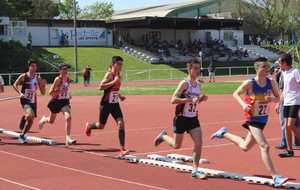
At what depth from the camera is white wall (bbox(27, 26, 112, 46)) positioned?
71438 millimetres

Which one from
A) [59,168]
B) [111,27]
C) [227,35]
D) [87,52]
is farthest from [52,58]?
[59,168]

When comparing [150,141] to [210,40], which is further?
[210,40]

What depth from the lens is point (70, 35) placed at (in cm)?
7362

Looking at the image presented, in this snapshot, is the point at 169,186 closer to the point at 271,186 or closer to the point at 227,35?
the point at 271,186

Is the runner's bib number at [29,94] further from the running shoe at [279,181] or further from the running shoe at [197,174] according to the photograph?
the running shoe at [279,181]

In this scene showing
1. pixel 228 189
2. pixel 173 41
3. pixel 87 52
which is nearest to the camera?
pixel 228 189

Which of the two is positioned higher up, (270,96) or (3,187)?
(270,96)

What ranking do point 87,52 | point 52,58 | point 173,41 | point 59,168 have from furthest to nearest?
point 173,41 < point 87,52 < point 52,58 < point 59,168

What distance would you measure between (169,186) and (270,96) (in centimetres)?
204

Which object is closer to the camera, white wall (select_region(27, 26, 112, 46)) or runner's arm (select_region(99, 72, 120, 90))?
runner's arm (select_region(99, 72, 120, 90))

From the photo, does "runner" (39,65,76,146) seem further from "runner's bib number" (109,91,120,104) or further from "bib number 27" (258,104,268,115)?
"bib number 27" (258,104,268,115)

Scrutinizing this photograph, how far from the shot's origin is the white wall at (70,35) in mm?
71438

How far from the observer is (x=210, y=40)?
278 feet

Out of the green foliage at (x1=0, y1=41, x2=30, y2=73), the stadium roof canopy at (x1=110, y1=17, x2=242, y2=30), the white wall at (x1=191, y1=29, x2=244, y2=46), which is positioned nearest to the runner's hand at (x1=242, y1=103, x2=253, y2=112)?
the green foliage at (x1=0, y1=41, x2=30, y2=73)
